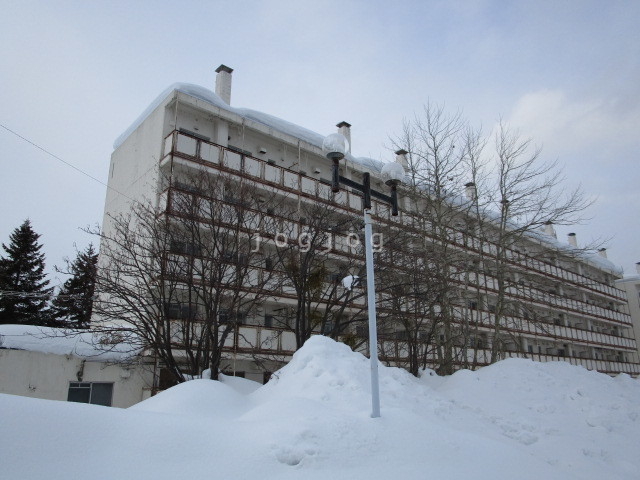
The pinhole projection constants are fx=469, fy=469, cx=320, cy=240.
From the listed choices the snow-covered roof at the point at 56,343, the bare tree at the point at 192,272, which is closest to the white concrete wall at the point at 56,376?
the snow-covered roof at the point at 56,343

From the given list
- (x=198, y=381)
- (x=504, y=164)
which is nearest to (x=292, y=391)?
(x=198, y=381)

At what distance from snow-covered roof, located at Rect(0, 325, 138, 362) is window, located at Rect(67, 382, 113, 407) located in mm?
973

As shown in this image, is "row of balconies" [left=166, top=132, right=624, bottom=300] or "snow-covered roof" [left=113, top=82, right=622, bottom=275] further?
"snow-covered roof" [left=113, top=82, right=622, bottom=275]

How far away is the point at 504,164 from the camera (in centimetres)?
2303

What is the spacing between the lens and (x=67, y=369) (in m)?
16.7

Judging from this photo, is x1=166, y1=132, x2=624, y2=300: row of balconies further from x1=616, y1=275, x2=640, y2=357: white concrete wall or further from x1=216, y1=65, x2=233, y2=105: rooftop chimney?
x1=616, y1=275, x2=640, y2=357: white concrete wall

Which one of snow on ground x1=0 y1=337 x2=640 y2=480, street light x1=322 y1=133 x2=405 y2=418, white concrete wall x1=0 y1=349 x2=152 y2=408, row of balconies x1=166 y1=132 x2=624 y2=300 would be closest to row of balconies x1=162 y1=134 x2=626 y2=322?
row of balconies x1=166 y1=132 x2=624 y2=300

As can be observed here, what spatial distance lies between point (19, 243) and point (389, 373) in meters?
37.1

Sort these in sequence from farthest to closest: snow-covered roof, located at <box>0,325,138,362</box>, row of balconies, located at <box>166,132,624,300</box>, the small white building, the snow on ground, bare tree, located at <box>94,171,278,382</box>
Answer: row of balconies, located at <box>166,132,624,300</box>, snow-covered roof, located at <box>0,325,138,362</box>, the small white building, bare tree, located at <box>94,171,278,382</box>, the snow on ground

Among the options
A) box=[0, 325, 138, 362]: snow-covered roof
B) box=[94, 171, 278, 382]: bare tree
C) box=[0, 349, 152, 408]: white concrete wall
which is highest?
box=[94, 171, 278, 382]: bare tree

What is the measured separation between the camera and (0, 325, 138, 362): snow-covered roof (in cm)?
1598

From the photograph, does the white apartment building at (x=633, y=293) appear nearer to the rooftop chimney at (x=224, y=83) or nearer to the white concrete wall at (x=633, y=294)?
the white concrete wall at (x=633, y=294)

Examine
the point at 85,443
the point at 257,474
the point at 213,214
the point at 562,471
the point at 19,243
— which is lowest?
the point at 562,471

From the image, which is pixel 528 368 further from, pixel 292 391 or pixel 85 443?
pixel 85 443
